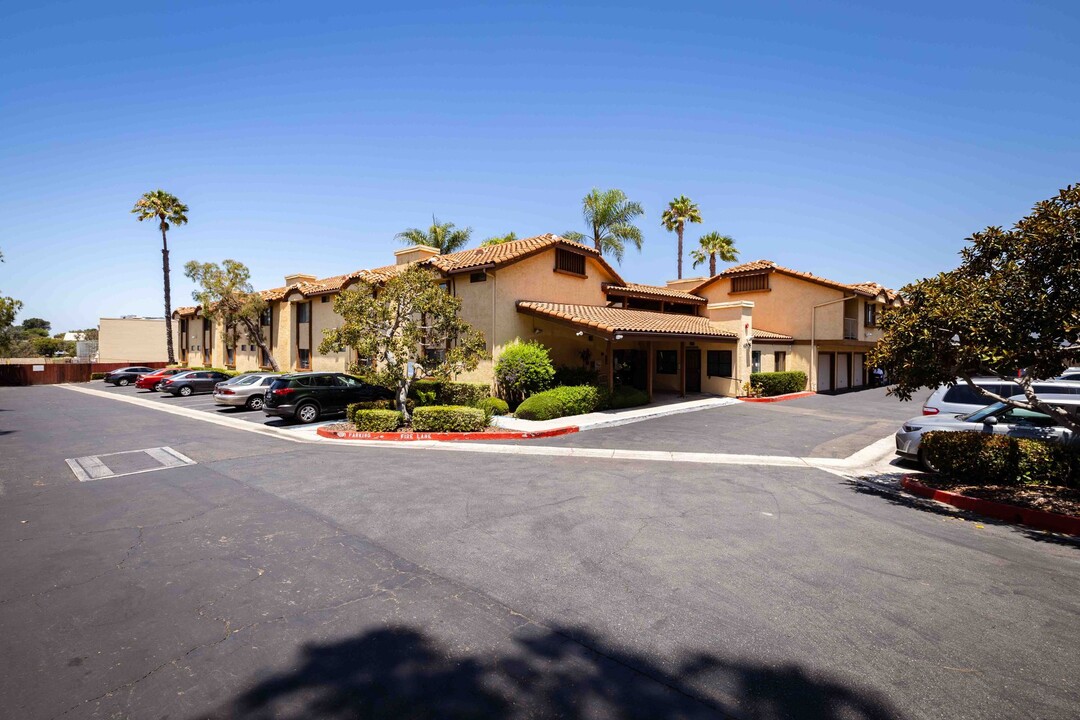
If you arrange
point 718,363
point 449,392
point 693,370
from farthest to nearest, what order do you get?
point 693,370, point 718,363, point 449,392

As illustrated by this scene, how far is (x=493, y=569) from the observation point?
18.6 feet

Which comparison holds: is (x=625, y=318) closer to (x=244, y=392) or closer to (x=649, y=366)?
(x=649, y=366)

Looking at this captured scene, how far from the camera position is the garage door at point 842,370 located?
31.7 meters

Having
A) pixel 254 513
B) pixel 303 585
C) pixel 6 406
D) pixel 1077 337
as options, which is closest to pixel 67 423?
pixel 6 406

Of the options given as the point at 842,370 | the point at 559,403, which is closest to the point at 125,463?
the point at 559,403

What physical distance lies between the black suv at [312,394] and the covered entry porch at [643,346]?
23.2 ft

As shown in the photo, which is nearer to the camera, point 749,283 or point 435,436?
point 435,436

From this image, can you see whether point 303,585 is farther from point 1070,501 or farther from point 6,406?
point 6,406

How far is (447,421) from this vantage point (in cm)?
1522

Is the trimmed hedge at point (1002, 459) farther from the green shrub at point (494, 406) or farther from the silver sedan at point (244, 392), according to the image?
the silver sedan at point (244, 392)

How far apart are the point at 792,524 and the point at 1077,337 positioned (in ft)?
16.6

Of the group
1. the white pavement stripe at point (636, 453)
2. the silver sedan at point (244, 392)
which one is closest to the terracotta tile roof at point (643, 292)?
the white pavement stripe at point (636, 453)

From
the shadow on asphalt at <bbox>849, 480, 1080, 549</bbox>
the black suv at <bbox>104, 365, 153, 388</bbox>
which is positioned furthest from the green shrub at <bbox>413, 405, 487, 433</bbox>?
the black suv at <bbox>104, 365, 153, 388</bbox>

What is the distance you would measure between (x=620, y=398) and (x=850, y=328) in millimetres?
19354
